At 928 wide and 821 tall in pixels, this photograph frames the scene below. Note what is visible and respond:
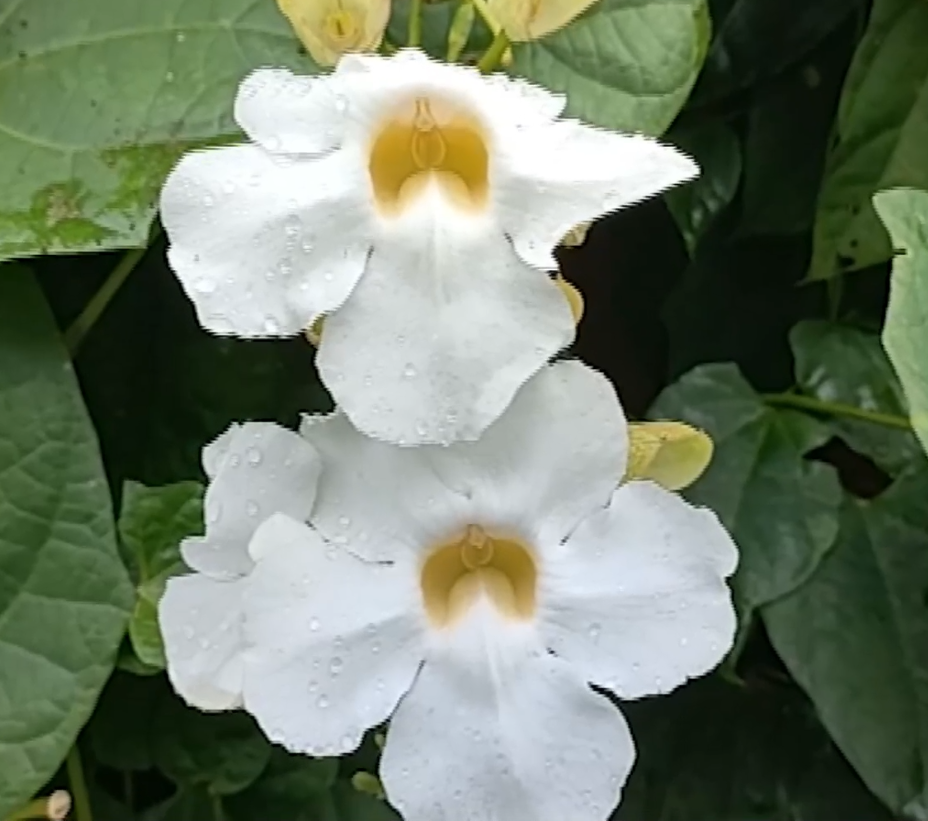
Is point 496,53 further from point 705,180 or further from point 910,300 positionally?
point 705,180

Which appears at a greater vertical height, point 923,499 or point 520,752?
point 520,752

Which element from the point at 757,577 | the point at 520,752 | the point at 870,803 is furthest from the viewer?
the point at 870,803

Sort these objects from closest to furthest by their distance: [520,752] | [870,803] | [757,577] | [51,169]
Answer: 1. [520,752]
2. [51,169]
3. [757,577]
4. [870,803]

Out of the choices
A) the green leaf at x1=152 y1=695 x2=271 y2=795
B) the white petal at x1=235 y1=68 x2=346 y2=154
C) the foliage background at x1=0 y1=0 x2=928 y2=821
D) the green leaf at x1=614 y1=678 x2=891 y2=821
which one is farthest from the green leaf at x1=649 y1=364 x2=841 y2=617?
the white petal at x1=235 y1=68 x2=346 y2=154

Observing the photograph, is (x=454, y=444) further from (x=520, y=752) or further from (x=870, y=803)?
(x=870, y=803)

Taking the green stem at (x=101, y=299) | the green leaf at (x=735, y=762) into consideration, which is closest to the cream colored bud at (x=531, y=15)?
the green stem at (x=101, y=299)

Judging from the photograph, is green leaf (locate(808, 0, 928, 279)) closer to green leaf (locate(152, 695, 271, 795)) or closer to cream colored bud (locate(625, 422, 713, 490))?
cream colored bud (locate(625, 422, 713, 490))

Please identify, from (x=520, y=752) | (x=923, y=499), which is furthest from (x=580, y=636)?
(x=923, y=499)
